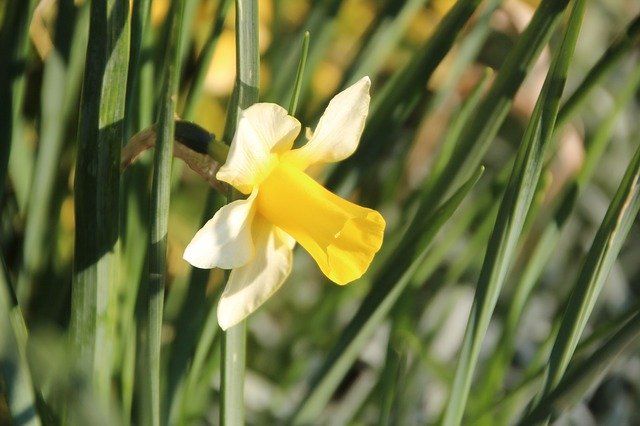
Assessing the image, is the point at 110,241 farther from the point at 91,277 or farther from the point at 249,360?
the point at 249,360

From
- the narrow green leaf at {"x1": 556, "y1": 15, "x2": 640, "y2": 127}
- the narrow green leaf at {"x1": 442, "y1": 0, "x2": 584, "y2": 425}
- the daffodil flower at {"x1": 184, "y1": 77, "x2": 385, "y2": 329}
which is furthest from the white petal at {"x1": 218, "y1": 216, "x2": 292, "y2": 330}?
the narrow green leaf at {"x1": 556, "y1": 15, "x2": 640, "y2": 127}

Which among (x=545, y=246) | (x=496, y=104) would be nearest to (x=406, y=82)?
(x=496, y=104)

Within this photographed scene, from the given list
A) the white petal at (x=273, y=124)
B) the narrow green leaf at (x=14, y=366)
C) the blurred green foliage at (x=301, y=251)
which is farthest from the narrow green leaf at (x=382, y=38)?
the narrow green leaf at (x=14, y=366)

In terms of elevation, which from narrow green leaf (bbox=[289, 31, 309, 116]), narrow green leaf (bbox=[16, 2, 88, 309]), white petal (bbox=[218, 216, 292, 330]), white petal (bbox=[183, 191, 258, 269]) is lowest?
narrow green leaf (bbox=[16, 2, 88, 309])

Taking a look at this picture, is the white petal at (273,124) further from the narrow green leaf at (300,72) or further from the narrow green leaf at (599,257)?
the narrow green leaf at (599,257)

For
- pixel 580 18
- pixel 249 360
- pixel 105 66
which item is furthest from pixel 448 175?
pixel 249 360

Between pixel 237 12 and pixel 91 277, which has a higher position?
pixel 237 12

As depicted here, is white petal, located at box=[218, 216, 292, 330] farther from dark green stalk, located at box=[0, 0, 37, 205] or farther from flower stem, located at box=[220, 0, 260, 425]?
dark green stalk, located at box=[0, 0, 37, 205]
